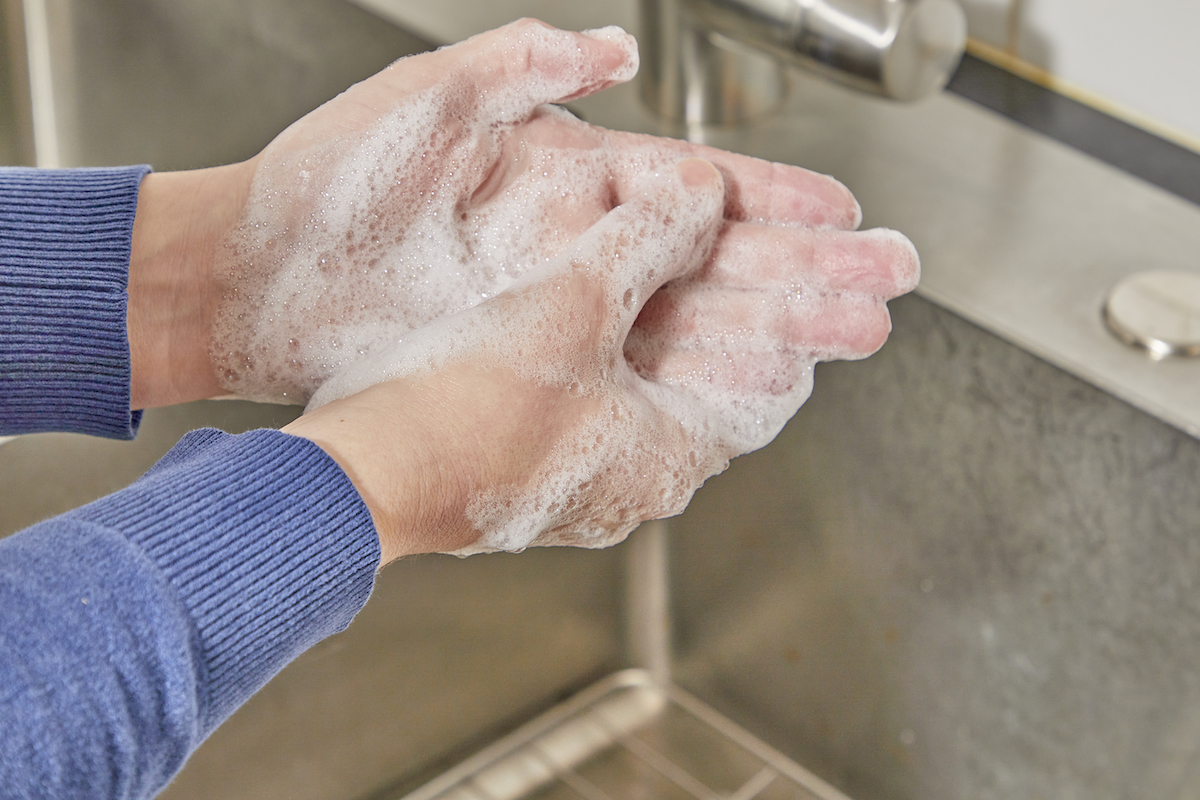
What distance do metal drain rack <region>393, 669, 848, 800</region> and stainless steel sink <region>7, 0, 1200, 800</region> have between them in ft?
0.05

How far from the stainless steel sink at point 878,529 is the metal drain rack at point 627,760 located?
0.02 meters

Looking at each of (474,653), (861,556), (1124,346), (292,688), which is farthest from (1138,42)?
(292,688)

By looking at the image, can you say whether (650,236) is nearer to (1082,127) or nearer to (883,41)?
(883,41)

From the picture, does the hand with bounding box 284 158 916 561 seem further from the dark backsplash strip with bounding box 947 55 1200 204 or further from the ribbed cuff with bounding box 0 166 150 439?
the dark backsplash strip with bounding box 947 55 1200 204

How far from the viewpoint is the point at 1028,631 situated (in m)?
0.81

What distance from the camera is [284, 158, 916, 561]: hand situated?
502 millimetres

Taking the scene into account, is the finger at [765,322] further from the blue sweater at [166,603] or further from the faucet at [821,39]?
the blue sweater at [166,603]

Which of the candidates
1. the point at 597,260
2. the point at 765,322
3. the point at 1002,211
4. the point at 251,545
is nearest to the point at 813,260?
the point at 765,322

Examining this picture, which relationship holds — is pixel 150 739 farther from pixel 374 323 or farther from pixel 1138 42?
pixel 1138 42

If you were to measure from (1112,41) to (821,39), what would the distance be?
323mm

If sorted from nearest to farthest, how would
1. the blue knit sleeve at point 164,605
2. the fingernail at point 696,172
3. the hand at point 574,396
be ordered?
the blue knit sleeve at point 164,605 → the hand at point 574,396 → the fingernail at point 696,172

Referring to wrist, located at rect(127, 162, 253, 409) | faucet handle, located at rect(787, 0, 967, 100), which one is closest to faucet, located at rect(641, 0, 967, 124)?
faucet handle, located at rect(787, 0, 967, 100)

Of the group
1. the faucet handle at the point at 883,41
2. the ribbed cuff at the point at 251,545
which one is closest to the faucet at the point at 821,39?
the faucet handle at the point at 883,41

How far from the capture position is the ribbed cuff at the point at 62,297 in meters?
0.59
